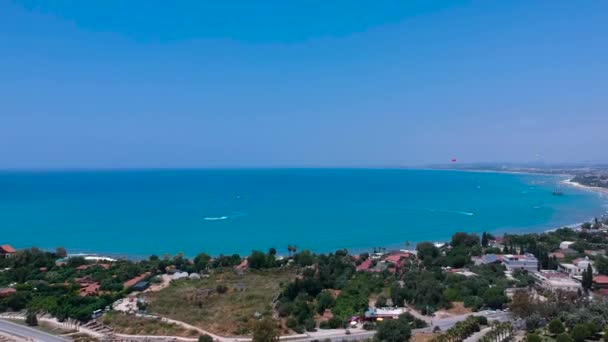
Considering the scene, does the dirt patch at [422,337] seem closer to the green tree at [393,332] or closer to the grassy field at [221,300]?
the green tree at [393,332]

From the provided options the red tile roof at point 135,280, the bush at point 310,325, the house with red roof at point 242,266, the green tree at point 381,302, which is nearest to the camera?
the bush at point 310,325

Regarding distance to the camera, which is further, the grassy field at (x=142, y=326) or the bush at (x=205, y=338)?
the grassy field at (x=142, y=326)

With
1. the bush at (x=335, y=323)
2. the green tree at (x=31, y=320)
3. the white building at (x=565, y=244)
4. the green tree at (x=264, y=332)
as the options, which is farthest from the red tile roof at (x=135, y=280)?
the white building at (x=565, y=244)

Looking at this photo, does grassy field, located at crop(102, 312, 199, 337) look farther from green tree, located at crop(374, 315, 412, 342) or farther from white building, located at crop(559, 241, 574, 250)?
white building, located at crop(559, 241, 574, 250)

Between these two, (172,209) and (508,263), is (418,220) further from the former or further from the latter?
(172,209)

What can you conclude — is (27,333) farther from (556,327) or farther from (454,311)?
(556,327)

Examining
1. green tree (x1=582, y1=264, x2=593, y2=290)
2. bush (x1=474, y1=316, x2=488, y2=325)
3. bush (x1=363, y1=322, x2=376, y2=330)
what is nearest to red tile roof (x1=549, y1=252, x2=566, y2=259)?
green tree (x1=582, y1=264, x2=593, y2=290)

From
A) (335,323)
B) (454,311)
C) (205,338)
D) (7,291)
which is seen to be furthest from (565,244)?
(7,291)
